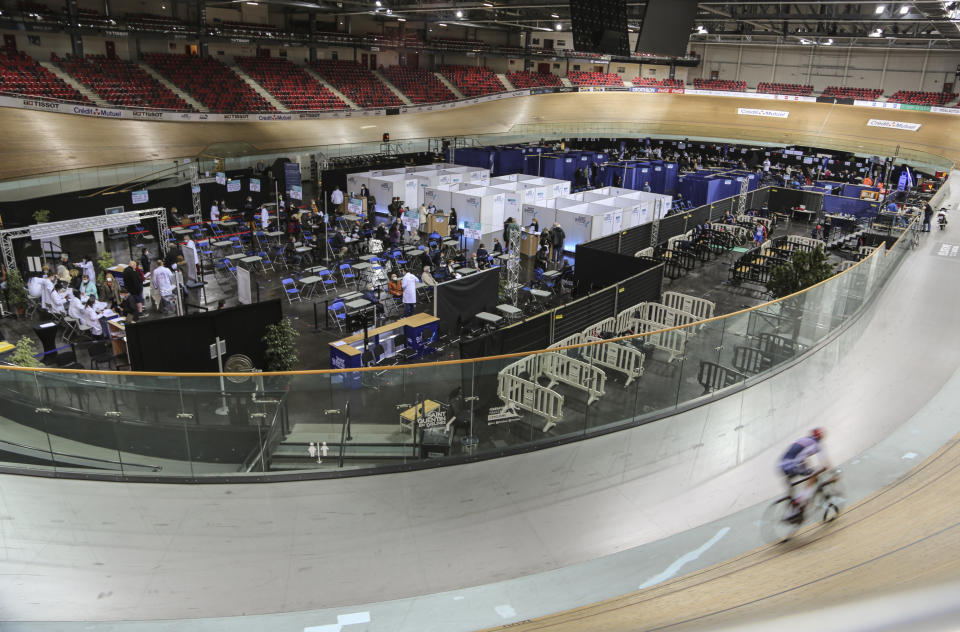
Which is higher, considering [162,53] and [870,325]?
[162,53]

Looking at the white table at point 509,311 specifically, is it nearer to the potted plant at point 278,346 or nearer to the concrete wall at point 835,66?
the potted plant at point 278,346

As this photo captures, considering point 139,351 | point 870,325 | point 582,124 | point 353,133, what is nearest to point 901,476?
point 870,325

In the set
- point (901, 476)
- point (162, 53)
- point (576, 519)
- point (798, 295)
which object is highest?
point (162, 53)

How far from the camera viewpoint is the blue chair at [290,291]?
14.7m

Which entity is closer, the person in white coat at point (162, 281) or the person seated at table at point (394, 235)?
the person in white coat at point (162, 281)

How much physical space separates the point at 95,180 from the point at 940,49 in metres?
46.0

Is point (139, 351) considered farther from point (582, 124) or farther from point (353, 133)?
point (582, 124)

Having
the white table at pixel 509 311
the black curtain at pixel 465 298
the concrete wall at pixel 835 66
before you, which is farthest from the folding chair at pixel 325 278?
the concrete wall at pixel 835 66

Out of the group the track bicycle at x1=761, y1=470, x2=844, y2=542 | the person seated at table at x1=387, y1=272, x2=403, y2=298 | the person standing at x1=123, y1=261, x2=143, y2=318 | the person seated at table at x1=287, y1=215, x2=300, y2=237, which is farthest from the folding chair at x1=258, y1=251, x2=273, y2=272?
the track bicycle at x1=761, y1=470, x2=844, y2=542

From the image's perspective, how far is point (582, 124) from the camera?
44.9m

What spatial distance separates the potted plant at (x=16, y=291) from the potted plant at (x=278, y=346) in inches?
282

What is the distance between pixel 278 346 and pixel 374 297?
4.46 meters

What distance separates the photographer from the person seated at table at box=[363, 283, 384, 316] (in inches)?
533

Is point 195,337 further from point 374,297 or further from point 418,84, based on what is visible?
point 418,84
